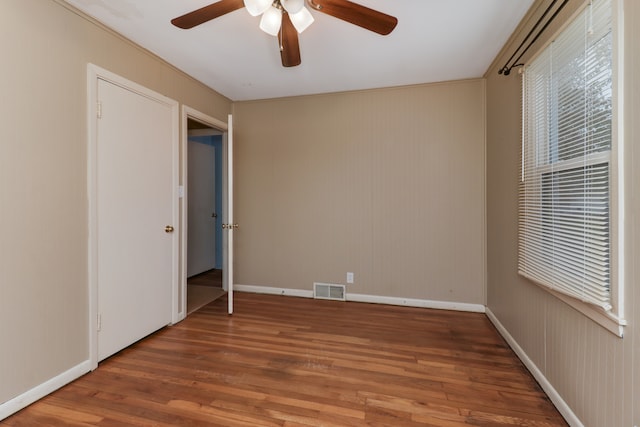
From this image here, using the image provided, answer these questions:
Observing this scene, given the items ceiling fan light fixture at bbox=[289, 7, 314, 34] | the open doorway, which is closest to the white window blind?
ceiling fan light fixture at bbox=[289, 7, 314, 34]

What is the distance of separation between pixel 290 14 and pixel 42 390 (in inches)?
105

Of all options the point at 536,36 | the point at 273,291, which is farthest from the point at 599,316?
the point at 273,291

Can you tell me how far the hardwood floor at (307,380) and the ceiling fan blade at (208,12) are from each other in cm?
224

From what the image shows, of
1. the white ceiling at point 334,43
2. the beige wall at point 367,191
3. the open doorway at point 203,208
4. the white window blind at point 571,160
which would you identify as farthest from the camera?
the open doorway at point 203,208

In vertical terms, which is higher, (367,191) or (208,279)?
(367,191)

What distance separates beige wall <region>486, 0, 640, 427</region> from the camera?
1.20 metres

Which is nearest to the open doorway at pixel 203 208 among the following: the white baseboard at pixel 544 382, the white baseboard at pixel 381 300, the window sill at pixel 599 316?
the white baseboard at pixel 381 300

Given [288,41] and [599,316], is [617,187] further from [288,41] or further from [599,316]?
[288,41]

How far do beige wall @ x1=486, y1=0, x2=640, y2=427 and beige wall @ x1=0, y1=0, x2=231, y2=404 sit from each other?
119 inches

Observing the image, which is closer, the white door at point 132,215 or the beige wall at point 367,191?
the white door at point 132,215

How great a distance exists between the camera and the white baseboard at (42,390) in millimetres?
1650

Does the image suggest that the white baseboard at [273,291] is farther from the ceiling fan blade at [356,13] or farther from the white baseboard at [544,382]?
the ceiling fan blade at [356,13]

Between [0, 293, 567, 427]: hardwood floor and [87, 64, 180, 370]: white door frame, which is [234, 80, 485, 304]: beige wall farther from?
[87, 64, 180, 370]: white door frame

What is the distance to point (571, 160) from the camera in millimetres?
1627
